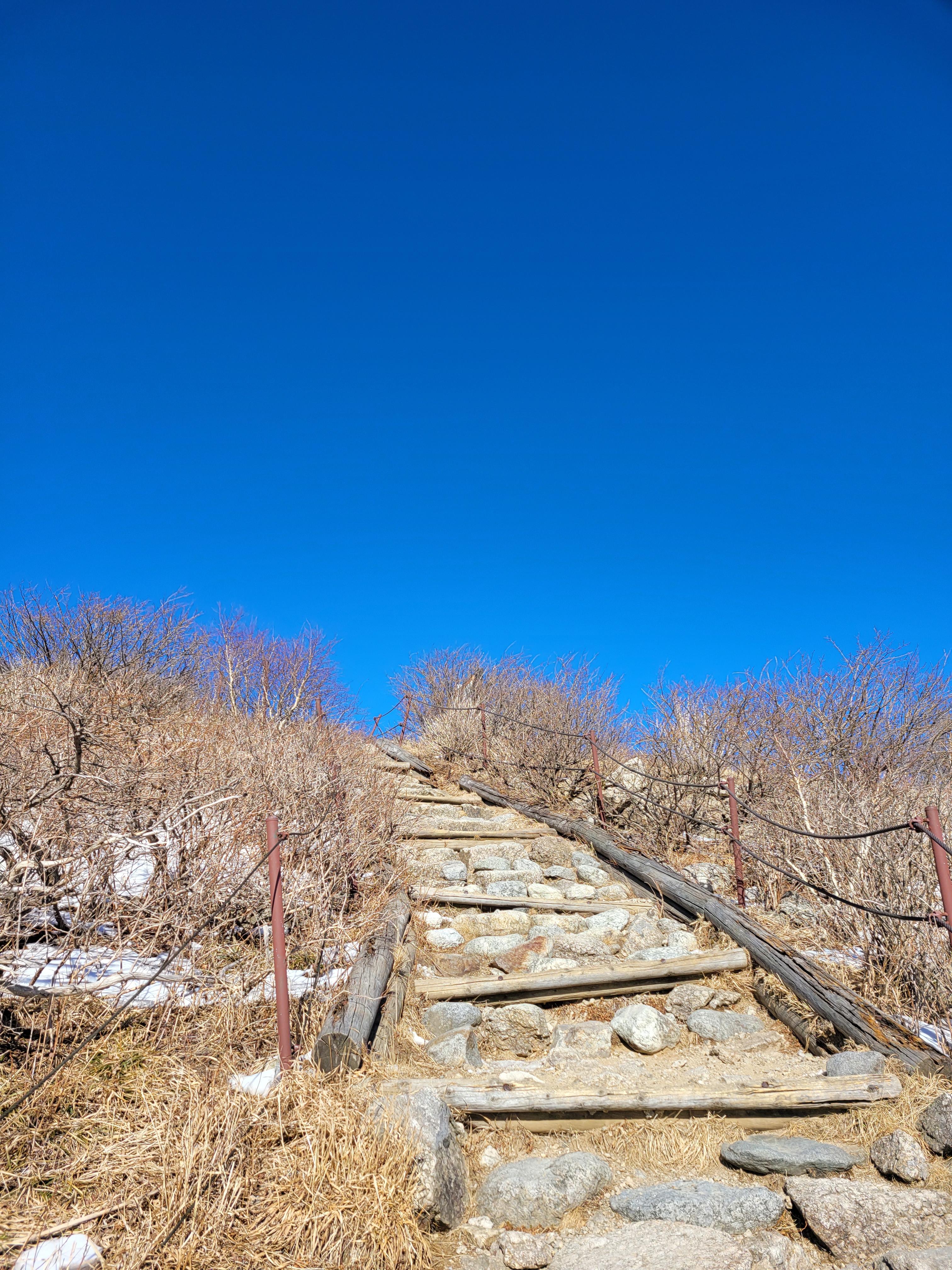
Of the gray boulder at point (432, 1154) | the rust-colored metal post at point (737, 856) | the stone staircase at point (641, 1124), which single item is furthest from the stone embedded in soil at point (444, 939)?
the gray boulder at point (432, 1154)

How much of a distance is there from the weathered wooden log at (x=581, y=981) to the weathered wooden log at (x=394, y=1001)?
0.17 m

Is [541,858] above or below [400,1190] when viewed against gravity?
above

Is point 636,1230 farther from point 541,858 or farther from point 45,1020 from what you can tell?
point 541,858

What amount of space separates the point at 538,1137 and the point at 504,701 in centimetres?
1070

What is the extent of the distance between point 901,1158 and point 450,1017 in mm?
2526

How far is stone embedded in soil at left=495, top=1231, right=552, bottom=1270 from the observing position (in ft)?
10.0

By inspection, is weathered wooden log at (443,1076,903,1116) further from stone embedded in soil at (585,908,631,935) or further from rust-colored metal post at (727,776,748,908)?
rust-colored metal post at (727,776,748,908)

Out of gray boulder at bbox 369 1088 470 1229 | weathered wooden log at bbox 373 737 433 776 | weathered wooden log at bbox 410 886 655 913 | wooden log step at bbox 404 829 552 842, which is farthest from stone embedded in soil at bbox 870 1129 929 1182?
weathered wooden log at bbox 373 737 433 776

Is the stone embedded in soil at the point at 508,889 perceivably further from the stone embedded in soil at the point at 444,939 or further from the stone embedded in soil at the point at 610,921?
the stone embedded in soil at the point at 444,939

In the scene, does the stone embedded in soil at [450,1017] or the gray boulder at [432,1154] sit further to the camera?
the stone embedded in soil at [450,1017]

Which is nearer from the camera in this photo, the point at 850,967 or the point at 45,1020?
the point at 45,1020

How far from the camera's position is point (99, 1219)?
9.10 ft

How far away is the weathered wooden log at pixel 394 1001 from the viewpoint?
4.27 meters

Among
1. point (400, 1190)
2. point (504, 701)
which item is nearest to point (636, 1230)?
point (400, 1190)
